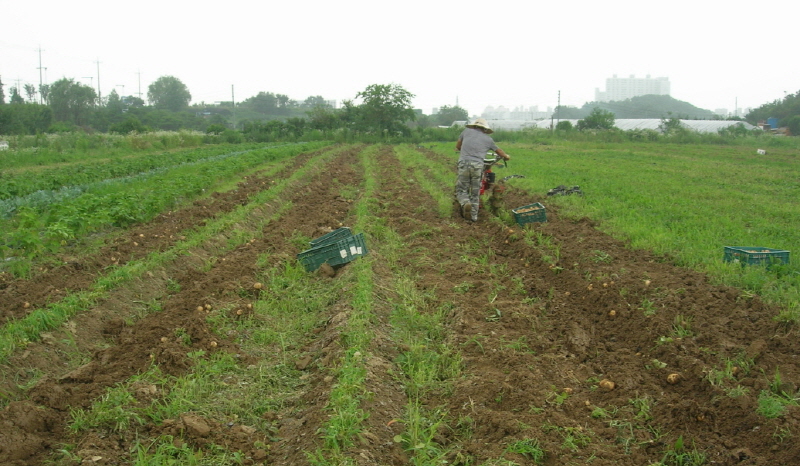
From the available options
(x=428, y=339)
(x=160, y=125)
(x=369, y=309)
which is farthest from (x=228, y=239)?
(x=160, y=125)

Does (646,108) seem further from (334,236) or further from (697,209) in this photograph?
(334,236)

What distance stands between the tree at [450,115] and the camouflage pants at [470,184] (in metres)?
98.8

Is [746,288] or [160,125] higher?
[160,125]

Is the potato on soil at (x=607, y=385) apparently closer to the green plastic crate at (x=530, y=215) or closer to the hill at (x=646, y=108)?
the green plastic crate at (x=530, y=215)

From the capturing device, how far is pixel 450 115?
108 metres

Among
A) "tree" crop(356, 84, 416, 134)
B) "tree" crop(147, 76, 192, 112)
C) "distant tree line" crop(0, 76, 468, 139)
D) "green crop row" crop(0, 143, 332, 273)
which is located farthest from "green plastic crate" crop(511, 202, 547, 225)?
"tree" crop(147, 76, 192, 112)

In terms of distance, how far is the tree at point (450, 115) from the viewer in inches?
4247

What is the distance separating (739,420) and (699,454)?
528 mm

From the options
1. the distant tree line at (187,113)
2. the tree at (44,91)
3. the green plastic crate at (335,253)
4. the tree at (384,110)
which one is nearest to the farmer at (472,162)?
the green plastic crate at (335,253)

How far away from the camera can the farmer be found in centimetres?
1006

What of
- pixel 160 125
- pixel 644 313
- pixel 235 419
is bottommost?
pixel 235 419

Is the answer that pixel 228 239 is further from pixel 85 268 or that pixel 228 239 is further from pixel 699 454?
pixel 699 454

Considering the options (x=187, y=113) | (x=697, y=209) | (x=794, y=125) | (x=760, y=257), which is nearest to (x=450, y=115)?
(x=187, y=113)

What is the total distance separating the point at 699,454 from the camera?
11.5 feet
